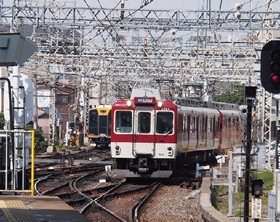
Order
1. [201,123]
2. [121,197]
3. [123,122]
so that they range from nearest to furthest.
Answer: [121,197], [123,122], [201,123]

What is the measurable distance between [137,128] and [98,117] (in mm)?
16561

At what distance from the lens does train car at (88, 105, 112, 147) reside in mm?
31219

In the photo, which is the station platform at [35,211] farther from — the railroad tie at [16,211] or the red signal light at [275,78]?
the red signal light at [275,78]

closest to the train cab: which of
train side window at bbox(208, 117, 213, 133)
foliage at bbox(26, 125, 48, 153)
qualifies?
train side window at bbox(208, 117, 213, 133)

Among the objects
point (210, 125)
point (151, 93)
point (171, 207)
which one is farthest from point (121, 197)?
point (210, 125)

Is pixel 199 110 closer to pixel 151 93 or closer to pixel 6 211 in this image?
pixel 151 93

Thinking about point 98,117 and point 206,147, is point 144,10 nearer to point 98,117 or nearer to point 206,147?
point 206,147

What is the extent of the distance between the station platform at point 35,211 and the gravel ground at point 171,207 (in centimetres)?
340

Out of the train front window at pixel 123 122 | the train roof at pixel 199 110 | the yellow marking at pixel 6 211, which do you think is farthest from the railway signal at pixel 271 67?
the train roof at pixel 199 110

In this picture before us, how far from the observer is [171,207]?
11.2 meters

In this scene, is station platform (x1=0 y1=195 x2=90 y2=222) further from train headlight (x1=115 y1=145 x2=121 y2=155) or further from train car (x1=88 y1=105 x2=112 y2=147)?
train car (x1=88 y1=105 x2=112 y2=147)

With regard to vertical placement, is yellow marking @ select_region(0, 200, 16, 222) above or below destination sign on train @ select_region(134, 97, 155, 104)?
below

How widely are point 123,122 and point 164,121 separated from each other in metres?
1.16

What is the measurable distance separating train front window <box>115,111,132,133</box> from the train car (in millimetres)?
15956
